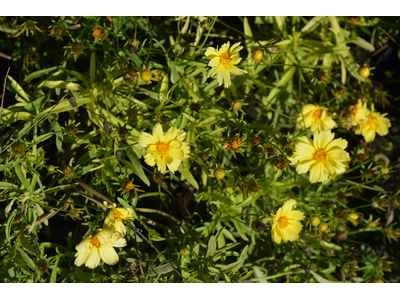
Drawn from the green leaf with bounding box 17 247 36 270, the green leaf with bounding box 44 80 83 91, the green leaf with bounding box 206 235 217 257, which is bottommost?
the green leaf with bounding box 17 247 36 270

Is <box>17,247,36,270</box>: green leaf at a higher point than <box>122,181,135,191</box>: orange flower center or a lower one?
lower

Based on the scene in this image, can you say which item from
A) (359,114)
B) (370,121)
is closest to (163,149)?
(359,114)

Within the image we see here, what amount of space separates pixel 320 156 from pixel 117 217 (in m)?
1.16

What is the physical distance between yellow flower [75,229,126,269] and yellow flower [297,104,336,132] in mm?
1373

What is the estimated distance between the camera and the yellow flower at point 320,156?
1779 millimetres

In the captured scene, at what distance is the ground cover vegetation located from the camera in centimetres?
172

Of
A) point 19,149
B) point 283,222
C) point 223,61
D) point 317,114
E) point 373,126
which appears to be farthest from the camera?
Result: point 373,126

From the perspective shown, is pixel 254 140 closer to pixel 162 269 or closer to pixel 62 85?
pixel 162 269

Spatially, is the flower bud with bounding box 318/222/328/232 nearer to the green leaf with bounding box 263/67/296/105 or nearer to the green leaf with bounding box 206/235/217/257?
the green leaf with bounding box 206/235/217/257

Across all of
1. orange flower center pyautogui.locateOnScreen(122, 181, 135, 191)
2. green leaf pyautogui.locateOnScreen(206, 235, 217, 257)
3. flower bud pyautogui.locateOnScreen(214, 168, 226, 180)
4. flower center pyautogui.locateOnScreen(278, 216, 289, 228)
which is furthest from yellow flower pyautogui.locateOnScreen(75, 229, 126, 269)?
flower center pyautogui.locateOnScreen(278, 216, 289, 228)

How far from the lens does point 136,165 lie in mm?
1772

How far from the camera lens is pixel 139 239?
6.50 feet

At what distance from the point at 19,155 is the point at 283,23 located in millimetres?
1806

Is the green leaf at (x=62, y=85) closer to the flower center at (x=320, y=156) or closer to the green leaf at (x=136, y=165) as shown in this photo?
the green leaf at (x=136, y=165)
